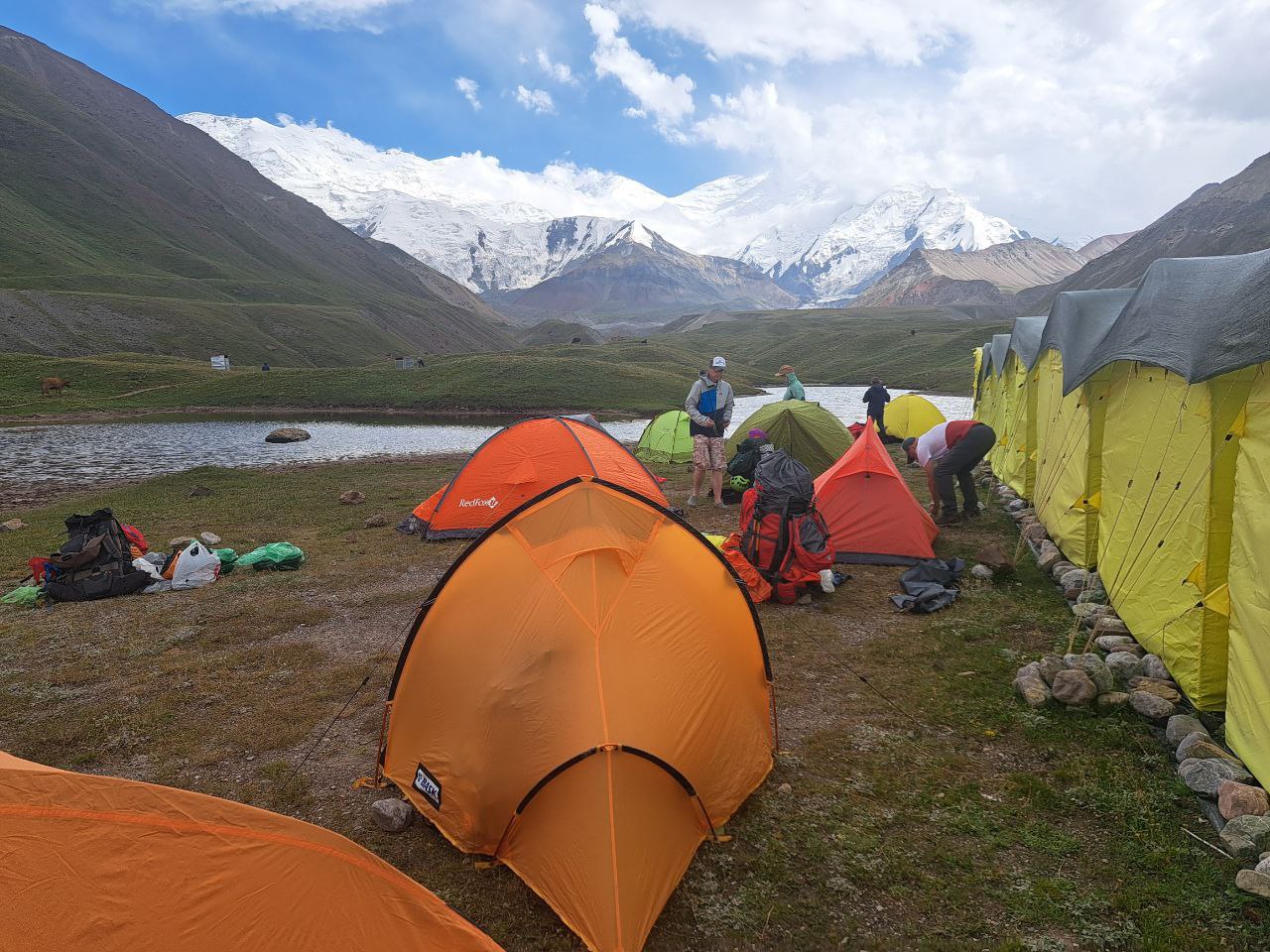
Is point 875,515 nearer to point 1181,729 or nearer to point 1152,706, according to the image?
point 1152,706

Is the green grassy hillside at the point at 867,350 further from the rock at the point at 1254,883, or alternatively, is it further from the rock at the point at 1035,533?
the rock at the point at 1254,883

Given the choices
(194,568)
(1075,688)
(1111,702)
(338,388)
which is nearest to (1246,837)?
(1111,702)

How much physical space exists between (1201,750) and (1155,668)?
146 centimetres

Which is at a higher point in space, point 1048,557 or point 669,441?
point 669,441

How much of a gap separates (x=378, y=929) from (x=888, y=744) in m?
4.90

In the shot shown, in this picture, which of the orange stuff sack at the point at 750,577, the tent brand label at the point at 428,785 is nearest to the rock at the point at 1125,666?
the orange stuff sack at the point at 750,577

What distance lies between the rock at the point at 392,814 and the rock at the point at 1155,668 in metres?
7.15

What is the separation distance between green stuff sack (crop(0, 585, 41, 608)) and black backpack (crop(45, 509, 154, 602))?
0.64ft

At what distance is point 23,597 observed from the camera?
1054 cm

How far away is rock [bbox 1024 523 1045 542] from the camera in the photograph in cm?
1213

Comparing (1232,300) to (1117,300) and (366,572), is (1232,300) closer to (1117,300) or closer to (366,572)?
(1117,300)

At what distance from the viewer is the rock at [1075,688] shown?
21.8 ft

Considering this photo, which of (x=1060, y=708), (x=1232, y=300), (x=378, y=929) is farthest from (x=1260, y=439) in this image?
(x=378, y=929)

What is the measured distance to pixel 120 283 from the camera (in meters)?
104
